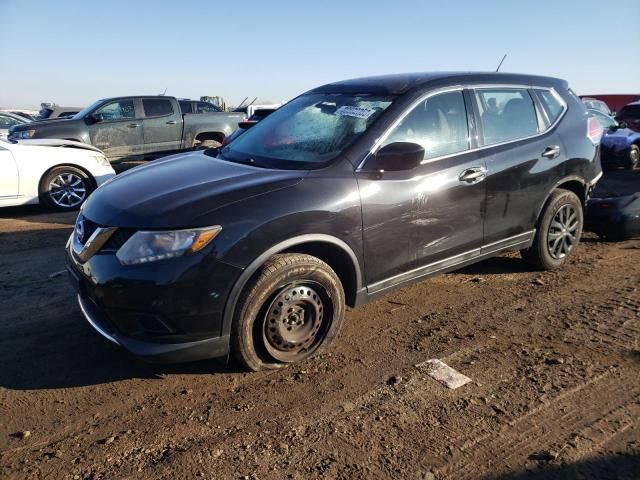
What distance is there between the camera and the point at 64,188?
7797 mm

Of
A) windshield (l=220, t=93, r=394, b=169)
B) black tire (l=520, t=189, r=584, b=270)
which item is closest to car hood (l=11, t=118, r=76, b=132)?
windshield (l=220, t=93, r=394, b=169)

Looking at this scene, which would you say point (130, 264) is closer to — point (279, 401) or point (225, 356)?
point (225, 356)

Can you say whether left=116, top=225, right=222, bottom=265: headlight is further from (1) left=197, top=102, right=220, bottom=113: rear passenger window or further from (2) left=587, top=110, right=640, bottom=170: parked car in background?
(1) left=197, top=102, right=220, bottom=113: rear passenger window

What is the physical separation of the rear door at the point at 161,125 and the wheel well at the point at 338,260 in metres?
9.22

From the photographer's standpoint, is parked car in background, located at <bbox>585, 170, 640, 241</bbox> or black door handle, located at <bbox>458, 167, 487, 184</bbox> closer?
black door handle, located at <bbox>458, 167, 487, 184</bbox>

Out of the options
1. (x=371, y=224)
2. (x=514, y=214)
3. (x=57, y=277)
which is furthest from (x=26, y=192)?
(x=514, y=214)

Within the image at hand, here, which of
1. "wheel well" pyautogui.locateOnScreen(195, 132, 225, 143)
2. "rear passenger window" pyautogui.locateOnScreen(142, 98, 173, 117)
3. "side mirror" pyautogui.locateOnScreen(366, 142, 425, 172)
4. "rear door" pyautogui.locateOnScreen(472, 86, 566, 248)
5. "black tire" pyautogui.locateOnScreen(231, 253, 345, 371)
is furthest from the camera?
"wheel well" pyautogui.locateOnScreen(195, 132, 225, 143)

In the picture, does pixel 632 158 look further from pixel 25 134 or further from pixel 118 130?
pixel 25 134

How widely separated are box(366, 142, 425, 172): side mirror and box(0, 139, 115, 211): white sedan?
6.17 meters

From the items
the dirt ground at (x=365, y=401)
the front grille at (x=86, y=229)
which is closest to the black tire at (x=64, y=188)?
the dirt ground at (x=365, y=401)

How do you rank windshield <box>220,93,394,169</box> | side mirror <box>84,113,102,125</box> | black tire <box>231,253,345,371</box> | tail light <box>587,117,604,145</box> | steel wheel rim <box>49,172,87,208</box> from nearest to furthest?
black tire <box>231,253,345,371</box> < windshield <box>220,93,394,169</box> < tail light <box>587,117,604,145</box> < steel wheel rim <box>49,172,87,208</box> < side mirror <box>84,113,102,125</box>

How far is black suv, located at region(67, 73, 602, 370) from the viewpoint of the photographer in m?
2.78

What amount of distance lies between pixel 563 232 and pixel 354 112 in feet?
8.18

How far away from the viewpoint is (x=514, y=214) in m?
4.21
